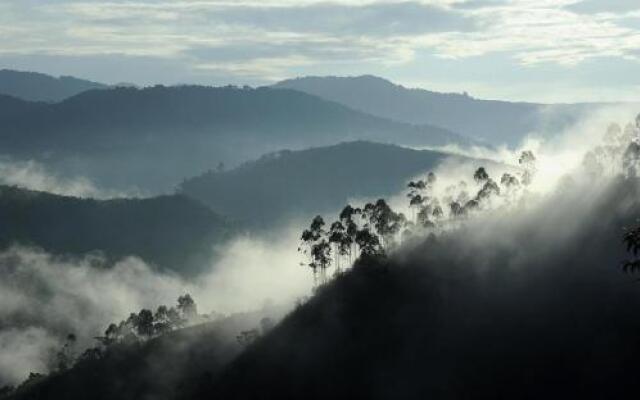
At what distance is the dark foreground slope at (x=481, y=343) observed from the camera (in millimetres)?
153625

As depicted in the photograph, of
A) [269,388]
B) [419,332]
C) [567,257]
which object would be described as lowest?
[269,388]

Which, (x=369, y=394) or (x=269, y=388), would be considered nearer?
(x=369, y=394)

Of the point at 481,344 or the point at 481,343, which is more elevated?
the point at 481,343

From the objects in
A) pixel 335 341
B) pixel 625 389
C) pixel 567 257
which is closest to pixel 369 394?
pixel 335 341

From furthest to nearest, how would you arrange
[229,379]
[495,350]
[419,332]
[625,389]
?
[229,379] < [419,332] < [495,350] < [625,389]

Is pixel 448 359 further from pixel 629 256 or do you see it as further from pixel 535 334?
pixel 629 256

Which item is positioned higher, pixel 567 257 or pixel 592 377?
pixel 567 257

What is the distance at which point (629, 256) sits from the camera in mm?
192000

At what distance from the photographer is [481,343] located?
170375 mm

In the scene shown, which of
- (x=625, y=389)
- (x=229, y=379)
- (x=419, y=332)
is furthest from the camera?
(x=229, y=379)

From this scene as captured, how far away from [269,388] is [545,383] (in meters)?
67.6

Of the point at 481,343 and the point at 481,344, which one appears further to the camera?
the point at 481,343

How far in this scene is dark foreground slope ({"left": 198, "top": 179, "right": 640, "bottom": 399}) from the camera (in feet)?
504

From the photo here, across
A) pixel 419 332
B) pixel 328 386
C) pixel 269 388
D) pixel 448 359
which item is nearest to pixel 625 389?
pixel 448 359
